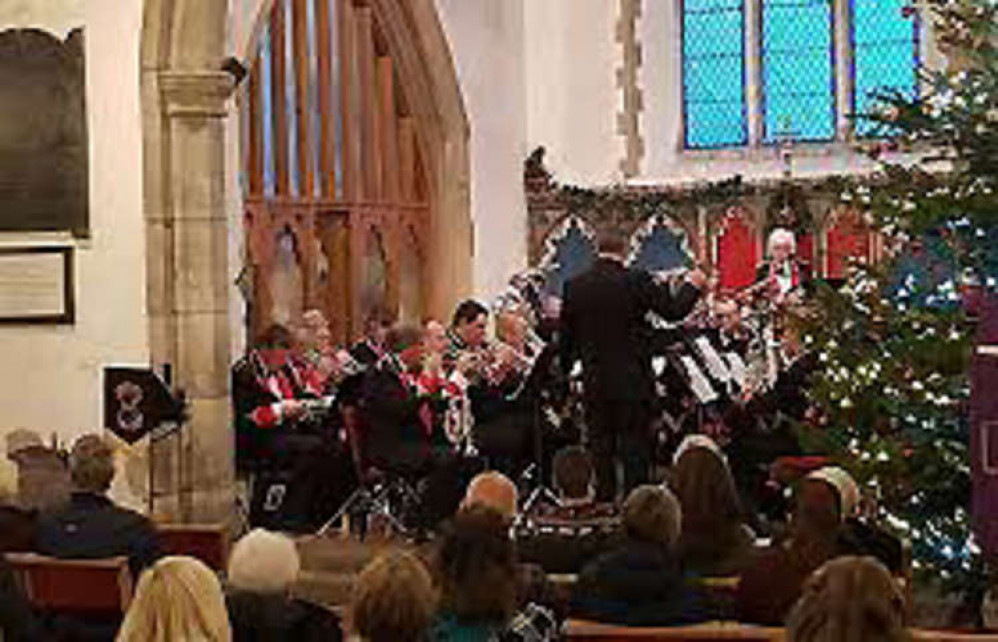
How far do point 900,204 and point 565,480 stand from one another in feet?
5.52

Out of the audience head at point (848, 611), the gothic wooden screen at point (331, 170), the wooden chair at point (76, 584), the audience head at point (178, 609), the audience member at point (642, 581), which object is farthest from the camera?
the gothic wooden screen at point (331, 170)

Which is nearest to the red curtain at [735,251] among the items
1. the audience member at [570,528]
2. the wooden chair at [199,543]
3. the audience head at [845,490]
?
the audience member at [570,528]

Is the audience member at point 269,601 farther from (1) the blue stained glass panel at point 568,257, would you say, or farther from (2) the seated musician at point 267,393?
(1) the blue stained glass panel at point 568,257

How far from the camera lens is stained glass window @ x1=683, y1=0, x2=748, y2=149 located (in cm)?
1605

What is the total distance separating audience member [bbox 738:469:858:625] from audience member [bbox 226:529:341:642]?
109 centimetres

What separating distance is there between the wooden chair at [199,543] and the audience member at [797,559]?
200 centimetres

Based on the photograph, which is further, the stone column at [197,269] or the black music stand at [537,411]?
the stone column at [197,269]

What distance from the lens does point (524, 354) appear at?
10.1m

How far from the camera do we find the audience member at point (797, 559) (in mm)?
4973

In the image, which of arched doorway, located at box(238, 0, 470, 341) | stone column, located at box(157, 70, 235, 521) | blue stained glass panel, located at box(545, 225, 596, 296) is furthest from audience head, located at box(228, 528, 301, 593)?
blue stained glass panel, located at box(545, 225, 596, 296)

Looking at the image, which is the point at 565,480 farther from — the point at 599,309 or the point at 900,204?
the point at 599,309

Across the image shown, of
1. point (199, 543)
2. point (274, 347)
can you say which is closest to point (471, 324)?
point (274, 347)

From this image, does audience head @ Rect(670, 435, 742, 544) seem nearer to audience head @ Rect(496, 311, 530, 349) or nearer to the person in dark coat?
the person in dark coat

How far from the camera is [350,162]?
1321 cm
